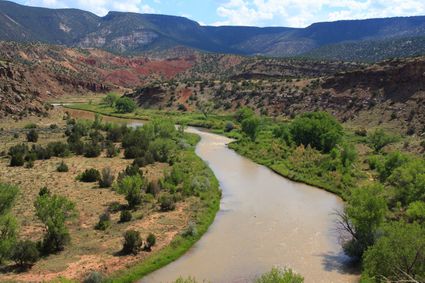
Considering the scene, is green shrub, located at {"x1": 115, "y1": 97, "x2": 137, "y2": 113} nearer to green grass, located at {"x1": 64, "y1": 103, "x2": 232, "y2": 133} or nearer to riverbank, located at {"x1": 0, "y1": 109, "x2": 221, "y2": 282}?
green grass, located at {"x1": 64, "y1": 103, "x2": 232, "y2": 133}

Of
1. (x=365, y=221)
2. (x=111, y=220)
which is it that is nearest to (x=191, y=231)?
(x=111, y=220)

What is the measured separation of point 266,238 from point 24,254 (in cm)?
1822

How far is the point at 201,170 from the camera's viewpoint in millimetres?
58688

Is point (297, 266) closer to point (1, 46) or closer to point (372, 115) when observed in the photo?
point (372, 115)

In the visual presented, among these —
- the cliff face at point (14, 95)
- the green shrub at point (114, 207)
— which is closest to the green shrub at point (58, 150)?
the green shrub at point (114, 207)

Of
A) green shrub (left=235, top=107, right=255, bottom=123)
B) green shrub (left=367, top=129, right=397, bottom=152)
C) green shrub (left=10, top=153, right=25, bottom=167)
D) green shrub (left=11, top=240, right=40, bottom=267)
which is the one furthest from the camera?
green shrub (left=235, top=107, right=255, bottom=123)

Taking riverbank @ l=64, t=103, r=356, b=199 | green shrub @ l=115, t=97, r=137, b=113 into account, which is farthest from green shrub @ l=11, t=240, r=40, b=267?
green shrub @ l=115, t=97, r=137, b=113

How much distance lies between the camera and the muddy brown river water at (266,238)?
103 ft

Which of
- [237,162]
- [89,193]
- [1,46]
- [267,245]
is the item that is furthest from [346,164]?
[1,46]

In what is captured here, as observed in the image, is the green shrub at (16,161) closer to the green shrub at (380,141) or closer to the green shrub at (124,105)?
the green shrub at (380,141)

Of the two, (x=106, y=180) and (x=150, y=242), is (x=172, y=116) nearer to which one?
(x=106, y=180)

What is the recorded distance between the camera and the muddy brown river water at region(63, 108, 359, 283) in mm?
31531

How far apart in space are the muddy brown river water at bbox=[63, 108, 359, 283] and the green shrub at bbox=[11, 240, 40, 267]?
745 centimetres

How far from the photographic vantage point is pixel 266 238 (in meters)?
37.4
